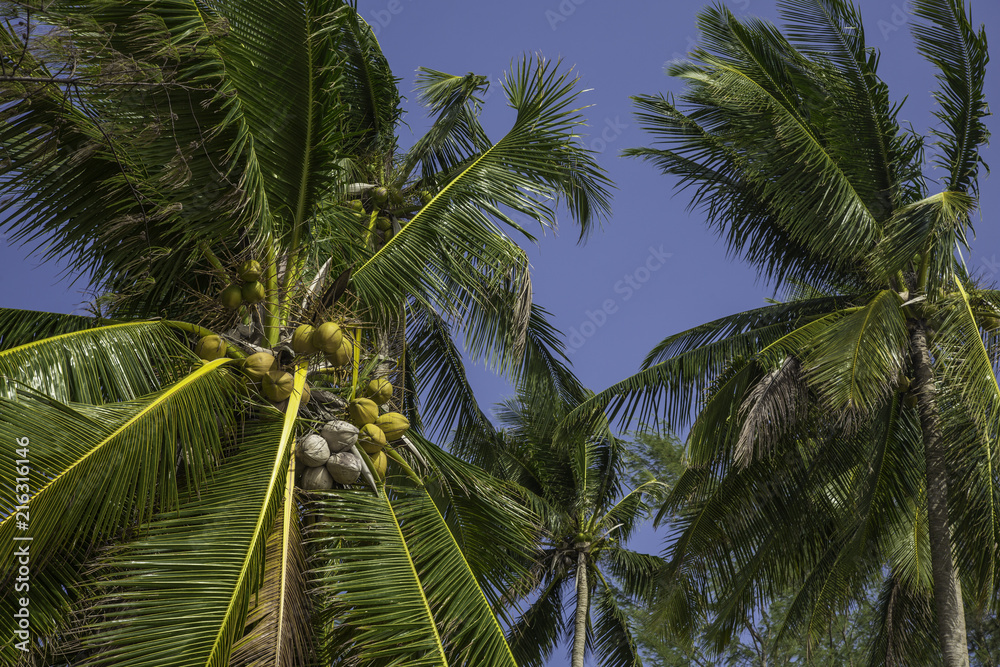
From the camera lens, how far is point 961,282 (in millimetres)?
10328

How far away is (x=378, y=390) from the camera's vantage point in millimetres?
5887

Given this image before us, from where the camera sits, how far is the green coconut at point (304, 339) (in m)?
5.60

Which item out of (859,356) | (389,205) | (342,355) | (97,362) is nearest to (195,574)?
(97,362)

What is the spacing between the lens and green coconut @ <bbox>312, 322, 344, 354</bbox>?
217 inches

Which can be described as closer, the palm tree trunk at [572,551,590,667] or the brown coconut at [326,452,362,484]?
the brown coconut at [326,452,362,484]

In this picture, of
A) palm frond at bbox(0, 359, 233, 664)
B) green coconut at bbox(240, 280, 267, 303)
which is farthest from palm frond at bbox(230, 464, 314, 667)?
green coconut at bbox(240, 280, 267, 303)

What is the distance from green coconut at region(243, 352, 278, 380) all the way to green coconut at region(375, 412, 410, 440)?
2.47 ft

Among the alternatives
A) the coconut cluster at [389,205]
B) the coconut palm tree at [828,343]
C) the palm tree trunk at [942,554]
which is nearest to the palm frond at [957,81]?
the coconut palm tree at [828,343]

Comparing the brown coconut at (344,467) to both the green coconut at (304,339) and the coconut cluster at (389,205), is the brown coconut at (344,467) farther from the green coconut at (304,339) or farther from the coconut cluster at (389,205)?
the coconut cluster at (389,205)

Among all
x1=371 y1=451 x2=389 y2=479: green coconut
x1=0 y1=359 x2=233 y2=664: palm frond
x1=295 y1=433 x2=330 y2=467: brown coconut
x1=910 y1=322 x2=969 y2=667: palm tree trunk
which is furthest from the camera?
x1=910 y1=322 x2=969 y2=667: palm tree trunk

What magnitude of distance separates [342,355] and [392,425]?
0.53 meters

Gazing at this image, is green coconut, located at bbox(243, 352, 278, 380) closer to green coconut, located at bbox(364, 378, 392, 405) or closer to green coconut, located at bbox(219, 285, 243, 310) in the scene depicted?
→ green coconut, located at bbox(219, 285, 243, 310)

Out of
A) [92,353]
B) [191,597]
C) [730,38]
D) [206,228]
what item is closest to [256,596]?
[191,597]

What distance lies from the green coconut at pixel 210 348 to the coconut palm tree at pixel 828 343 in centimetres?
511
